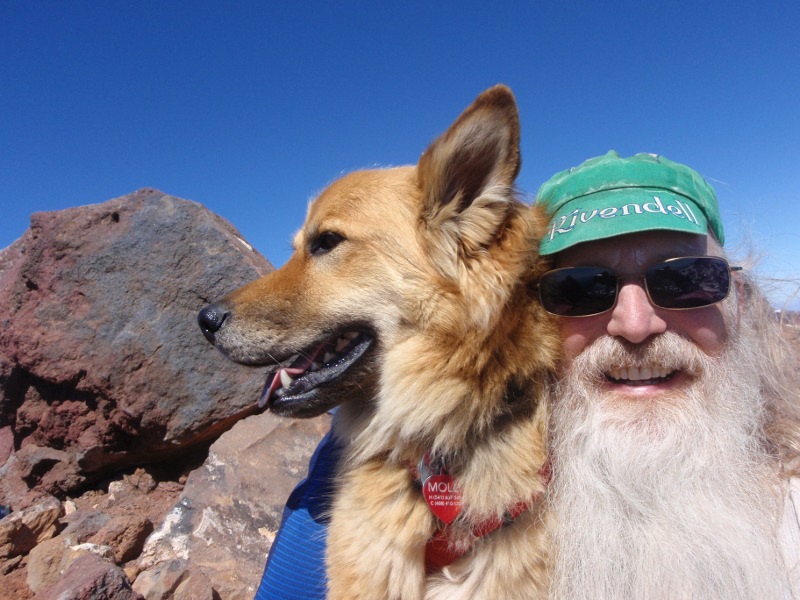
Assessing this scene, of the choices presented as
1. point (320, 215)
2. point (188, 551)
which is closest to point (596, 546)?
point (320, 215)

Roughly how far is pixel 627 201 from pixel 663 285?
35 cm

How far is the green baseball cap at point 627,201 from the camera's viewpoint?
1.93 meters

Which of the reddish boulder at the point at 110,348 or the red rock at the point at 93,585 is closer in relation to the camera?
the red rock at the point at 93,585

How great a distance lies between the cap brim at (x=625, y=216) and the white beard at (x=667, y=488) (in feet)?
1.37

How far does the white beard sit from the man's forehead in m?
0.31

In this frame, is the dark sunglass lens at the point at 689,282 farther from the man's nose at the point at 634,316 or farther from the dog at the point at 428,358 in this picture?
the dog at the point at 428,358

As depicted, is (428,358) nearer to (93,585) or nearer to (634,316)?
(634,316)

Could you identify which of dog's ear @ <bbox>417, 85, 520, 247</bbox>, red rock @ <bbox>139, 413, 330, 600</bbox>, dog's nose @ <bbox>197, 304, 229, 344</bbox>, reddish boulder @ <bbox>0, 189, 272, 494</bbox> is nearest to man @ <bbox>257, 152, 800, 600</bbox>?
dog's ear @ <bbox>417, 85, 520, 247</bbox>

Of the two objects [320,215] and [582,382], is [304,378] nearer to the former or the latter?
[320,215]

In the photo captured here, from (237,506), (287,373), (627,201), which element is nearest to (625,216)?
(627,201)

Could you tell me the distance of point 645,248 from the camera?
202 centimetres

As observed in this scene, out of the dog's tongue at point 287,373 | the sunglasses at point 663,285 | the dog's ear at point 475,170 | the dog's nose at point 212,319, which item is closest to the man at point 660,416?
the sunglasses at point 663,285

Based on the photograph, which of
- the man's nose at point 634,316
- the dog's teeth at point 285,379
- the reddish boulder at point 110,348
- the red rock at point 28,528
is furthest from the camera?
the reddish boulder at point 110,348

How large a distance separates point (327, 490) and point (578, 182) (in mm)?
1942
